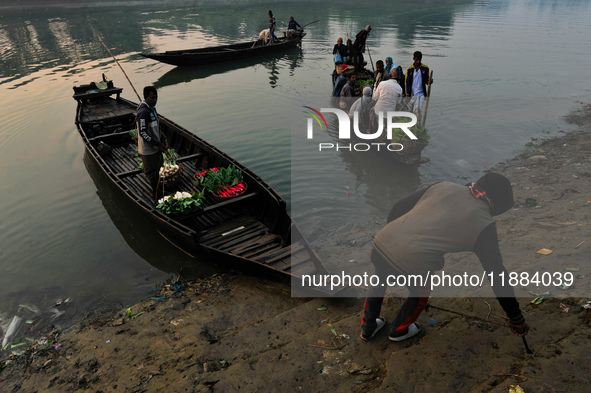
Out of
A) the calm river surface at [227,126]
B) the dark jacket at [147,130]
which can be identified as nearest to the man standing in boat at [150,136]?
the dark jacket at [147,130]

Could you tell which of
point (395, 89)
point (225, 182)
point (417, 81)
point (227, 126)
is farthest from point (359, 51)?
point (225, 182)

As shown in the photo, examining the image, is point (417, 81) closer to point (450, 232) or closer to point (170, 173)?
point (170, 173)

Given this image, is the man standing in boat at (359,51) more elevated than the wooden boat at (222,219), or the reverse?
the man standing in boat at (359,51)

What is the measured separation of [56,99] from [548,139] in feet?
65.4

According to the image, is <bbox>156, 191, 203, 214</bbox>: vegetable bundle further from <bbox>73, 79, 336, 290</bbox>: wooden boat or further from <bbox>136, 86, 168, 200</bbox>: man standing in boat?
<bbox>136, 86, 168, 200</bbox>: man standing in boat

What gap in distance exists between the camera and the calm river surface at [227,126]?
7.42 m

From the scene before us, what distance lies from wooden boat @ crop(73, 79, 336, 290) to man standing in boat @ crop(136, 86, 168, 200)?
2.12ft

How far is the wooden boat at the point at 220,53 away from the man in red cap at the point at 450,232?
64.7 ft

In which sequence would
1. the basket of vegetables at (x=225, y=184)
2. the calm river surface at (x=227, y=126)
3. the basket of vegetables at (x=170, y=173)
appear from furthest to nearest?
the basket of vegetables at (x=170, y=173)
the basket of vegetables at (x=225, y=184)
the calm river surface at (x=227, y=126)

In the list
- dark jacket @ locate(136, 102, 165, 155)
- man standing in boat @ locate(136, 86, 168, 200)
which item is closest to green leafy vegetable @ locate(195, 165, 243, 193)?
man standing in boat @ locate(136, 86, 168, 200)

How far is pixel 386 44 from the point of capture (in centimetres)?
2727

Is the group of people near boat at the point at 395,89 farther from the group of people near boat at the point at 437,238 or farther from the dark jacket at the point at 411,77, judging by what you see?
the group of people near boat at the point at 437,238

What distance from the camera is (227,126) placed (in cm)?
1318

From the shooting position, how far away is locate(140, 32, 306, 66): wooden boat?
20295mm
